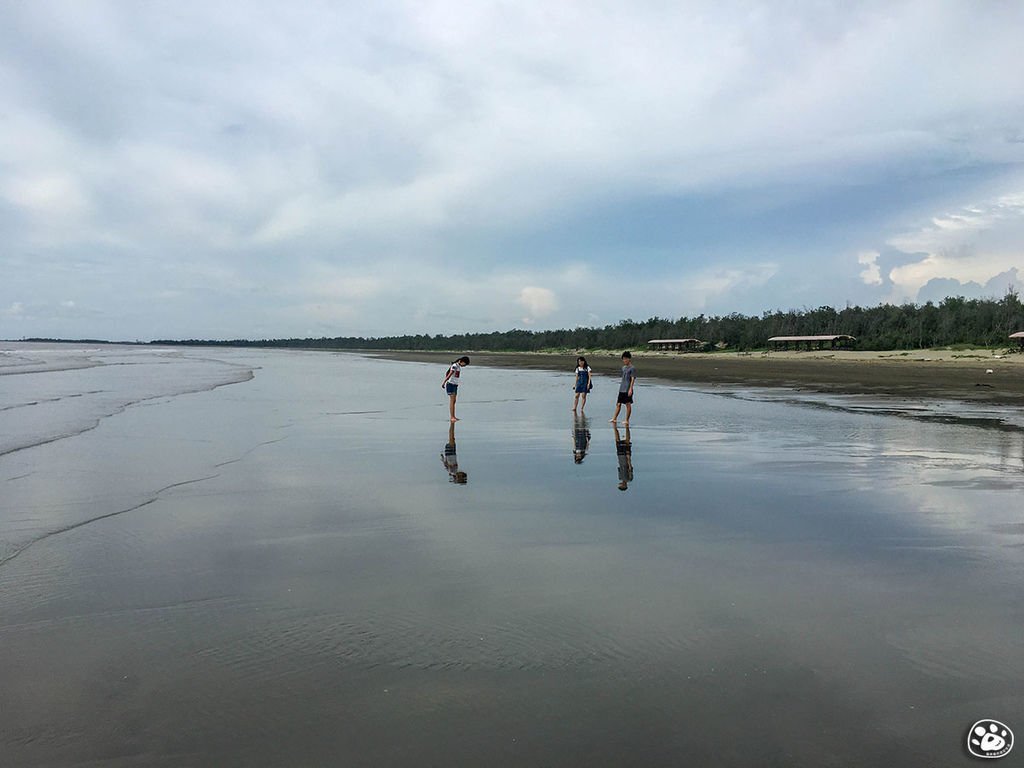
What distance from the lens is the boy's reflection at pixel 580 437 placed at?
12369mm

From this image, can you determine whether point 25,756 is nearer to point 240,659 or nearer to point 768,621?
point 240,659

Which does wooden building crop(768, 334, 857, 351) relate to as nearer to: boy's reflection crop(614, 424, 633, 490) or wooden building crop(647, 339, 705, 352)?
wooden building crop(647, 339, 705, 352)

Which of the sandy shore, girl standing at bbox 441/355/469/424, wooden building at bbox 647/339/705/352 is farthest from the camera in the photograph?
wooden building at bbox 647/339/705/352

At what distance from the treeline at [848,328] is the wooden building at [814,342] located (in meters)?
1.43

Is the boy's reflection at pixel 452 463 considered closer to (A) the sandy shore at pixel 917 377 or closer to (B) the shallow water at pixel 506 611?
(B) the shallow water at pixel 506 611

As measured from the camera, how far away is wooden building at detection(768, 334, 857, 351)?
247 ft

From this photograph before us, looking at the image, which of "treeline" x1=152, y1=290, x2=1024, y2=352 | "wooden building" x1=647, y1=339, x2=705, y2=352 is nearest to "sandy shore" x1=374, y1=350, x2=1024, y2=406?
"treeline" x1=152, y1=290, x2=1024, y2=352

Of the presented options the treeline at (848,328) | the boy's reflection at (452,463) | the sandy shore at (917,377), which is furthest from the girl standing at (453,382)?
the treeline at (848,328)

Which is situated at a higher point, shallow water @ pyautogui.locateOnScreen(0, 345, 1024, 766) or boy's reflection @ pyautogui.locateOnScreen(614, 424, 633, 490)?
shallow water @ pyautogui.locateOnScreen(0, 345, 1024, 766)

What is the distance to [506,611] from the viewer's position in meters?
5.04

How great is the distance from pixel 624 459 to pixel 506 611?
7251mm

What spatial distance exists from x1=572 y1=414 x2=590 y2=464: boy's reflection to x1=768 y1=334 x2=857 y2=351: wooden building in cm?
6438

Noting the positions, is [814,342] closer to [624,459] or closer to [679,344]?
[679,344]

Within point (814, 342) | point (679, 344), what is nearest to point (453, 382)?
point (814, 342)
